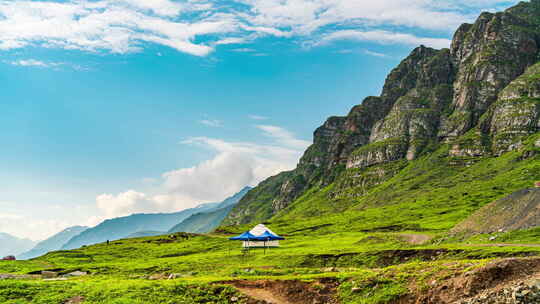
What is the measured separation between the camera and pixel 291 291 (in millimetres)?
34062

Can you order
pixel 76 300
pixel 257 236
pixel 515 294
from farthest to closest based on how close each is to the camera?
pixel 257 236
pixel 76 300
pixel 515 294

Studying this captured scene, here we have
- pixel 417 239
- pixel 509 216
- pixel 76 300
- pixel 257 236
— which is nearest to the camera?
pixel 76 300

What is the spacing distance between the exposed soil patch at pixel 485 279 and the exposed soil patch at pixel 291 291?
24.0 ft

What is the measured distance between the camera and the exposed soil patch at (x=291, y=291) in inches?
1288

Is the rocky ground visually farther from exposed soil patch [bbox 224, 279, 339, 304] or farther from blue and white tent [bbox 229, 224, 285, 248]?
blue and white tent [bbox 229, 224, 285, 248]

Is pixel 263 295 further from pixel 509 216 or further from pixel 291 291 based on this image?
pixel 509 216

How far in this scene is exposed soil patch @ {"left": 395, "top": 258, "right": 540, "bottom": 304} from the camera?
25.9 meters

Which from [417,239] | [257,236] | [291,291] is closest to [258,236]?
[257,236]

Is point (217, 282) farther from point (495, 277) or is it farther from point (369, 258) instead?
point (369, 258)

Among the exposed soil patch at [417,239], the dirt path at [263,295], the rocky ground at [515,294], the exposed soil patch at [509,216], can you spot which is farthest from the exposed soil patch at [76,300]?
the exposed soil patch at [417,239]

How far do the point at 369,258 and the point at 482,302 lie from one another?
3765 centimetres

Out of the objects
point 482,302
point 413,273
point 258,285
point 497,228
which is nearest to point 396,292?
point 413,273

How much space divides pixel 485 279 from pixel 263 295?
16412 millimetres

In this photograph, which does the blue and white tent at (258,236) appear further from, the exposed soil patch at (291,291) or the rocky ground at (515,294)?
the rocky ground at (515,294)
